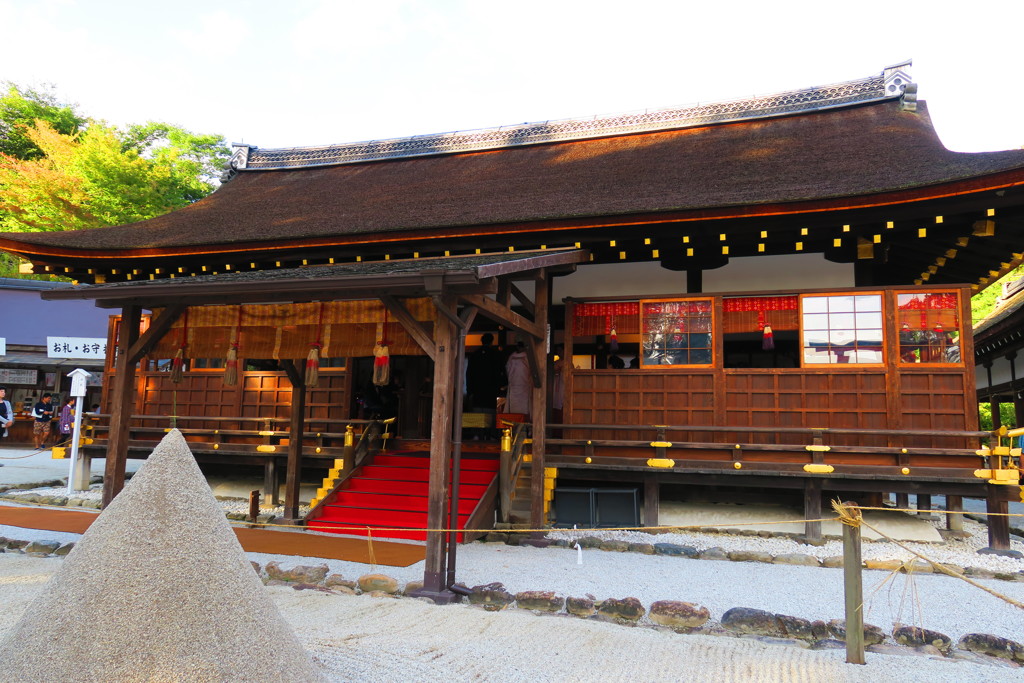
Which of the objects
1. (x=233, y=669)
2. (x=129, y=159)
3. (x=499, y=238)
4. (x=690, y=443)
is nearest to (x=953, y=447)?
(x=690, y=443)

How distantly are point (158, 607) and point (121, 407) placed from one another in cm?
508

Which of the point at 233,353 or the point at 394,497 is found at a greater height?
the point at 233,353

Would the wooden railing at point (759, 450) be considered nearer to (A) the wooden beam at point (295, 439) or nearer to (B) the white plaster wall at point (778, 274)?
(B) the white plaster wall at point (778, 274)

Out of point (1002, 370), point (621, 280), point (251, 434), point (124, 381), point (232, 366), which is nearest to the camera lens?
point (124, 381)

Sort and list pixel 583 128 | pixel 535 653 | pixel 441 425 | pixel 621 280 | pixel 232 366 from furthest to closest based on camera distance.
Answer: pixel 583 128 < pixel 621 280 < pixel 232 366 < pixel 441 425 < pixel 535 653

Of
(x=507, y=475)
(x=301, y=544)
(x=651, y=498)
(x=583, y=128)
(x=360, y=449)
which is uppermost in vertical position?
(x=583, y=128)

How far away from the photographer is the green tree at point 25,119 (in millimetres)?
26125

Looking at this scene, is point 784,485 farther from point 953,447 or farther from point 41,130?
point 41,130

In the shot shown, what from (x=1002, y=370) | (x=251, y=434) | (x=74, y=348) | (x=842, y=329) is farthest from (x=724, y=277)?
(x=74, y=348)

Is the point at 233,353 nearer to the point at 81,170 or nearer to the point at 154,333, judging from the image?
the point at 154,333

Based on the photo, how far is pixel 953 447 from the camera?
23.0 ft

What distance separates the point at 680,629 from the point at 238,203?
35.8 ft

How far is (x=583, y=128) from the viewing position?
1184 centimetres

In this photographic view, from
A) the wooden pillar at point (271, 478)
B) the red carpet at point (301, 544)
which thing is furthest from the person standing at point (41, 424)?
the wooden pillar at point (271, 478)
